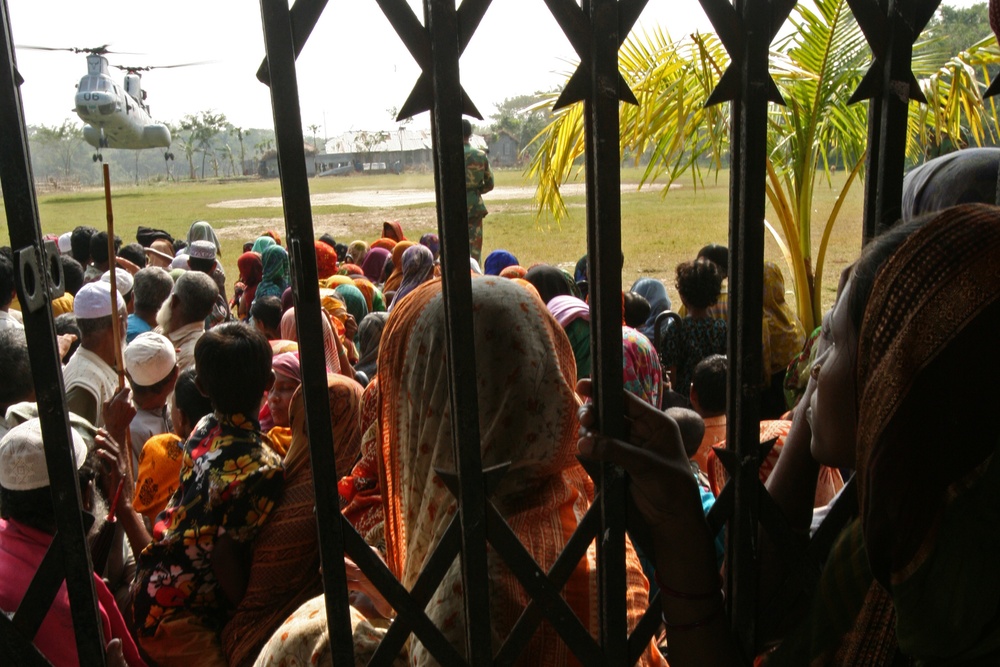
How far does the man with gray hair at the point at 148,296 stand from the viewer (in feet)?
16.6

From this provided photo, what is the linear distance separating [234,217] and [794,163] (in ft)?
90.2

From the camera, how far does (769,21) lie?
1239mm

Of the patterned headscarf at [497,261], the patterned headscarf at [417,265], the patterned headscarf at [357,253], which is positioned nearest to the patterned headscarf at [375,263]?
the patterned headscarf at [357,253]

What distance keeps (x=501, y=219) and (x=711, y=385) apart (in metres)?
26.3

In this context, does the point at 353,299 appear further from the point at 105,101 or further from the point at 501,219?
the point at 501,219

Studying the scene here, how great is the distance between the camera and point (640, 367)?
361 cm

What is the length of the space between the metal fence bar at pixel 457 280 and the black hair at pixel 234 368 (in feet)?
4.72

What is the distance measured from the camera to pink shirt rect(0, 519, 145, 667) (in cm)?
191

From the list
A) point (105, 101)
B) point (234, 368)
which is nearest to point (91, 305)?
point (234, 368)

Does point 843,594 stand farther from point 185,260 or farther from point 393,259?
point 185,260

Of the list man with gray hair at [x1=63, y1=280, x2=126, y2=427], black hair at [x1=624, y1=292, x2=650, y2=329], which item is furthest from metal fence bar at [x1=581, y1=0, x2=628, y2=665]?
black hair at [x1=624, y1=292, x2=650, y2=329]

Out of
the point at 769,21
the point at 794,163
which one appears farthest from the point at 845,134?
the point at 769,21

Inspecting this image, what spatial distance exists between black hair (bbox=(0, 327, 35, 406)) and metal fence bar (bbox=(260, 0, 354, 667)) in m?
2.47

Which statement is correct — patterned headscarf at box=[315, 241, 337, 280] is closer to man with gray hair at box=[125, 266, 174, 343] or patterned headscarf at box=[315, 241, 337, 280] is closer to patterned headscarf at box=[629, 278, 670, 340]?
man with gray hair at box=[125, 266, 174, 343]
